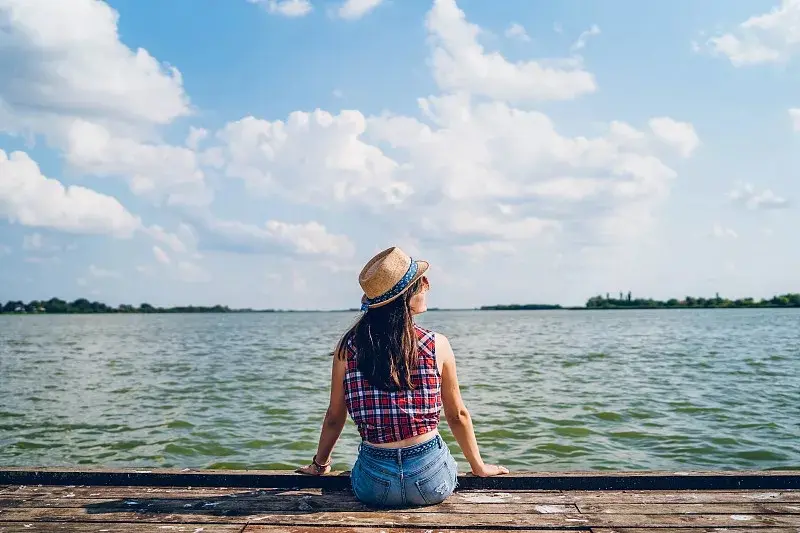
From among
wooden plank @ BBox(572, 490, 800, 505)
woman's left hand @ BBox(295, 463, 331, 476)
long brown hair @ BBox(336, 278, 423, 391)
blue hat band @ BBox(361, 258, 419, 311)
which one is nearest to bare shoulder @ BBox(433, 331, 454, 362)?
long brown hair @ BBox(336, 278, 423, 391)

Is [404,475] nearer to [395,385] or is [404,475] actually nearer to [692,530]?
[395,385]

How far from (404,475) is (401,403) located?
0.45 meters

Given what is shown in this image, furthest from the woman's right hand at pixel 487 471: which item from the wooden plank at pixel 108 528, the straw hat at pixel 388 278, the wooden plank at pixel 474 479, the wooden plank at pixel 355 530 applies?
the wooden plank at pixel 108 528

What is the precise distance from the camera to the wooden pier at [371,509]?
3.71 m

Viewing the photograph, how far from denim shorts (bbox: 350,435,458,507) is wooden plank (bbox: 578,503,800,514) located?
0.92m

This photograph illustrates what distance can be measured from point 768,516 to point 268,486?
323 centimetres

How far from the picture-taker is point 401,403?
12.4 feet

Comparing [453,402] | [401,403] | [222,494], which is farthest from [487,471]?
[222,494]

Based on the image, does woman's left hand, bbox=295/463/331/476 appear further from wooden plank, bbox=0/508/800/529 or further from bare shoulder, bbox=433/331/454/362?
bare shoulder, bbox=433/331/454/362

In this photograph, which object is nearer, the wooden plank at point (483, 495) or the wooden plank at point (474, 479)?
the wooden plank at point (483, 495)

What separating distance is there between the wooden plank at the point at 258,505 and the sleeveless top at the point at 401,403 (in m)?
0.53

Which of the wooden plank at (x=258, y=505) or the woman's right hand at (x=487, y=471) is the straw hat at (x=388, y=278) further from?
the woman's right hand at (x=487, y=471)

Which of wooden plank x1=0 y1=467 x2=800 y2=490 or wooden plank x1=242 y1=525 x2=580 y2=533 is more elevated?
wooden plank x1=0 y1=467 x2=800 y2=490

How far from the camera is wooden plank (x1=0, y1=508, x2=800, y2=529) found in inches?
145
